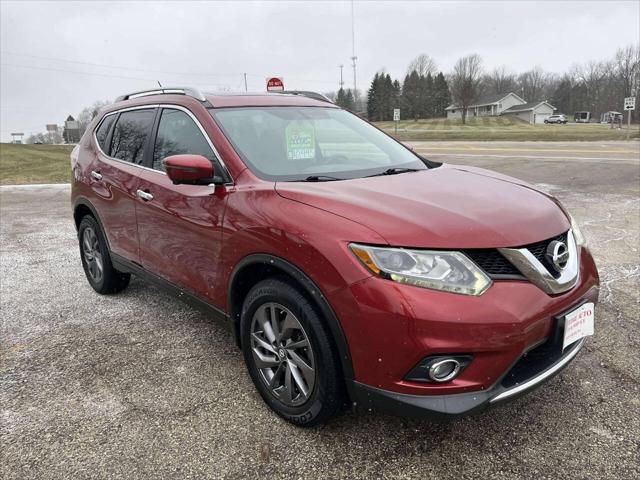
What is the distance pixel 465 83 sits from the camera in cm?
6950

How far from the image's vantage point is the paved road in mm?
2309

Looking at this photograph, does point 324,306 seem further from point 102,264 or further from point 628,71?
point 628,71

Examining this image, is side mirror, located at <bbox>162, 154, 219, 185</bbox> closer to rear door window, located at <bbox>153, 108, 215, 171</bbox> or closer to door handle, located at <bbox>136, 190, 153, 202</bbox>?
rear door window, located at <bbox>153, 108, 215, 171</bbox>

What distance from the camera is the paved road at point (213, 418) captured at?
2309mm

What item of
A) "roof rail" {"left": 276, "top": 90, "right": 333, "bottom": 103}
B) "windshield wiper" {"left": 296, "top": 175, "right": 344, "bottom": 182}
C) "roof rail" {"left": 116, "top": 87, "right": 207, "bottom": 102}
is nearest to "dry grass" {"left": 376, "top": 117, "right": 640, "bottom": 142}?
"roof rail" {"left": 276, "top": 90, "right": 333, "bottom": 103}

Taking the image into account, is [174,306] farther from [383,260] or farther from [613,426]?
[613,426]

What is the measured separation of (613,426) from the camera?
2533mm

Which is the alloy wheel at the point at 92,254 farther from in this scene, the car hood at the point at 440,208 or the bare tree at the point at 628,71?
the bare tree at the point at 628,71

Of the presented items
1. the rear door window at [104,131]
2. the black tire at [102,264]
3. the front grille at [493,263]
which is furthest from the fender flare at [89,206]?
the front grille at [493,263]

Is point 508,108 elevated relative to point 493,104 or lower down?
lower down

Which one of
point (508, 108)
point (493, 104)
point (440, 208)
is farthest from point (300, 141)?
point (508, 108)

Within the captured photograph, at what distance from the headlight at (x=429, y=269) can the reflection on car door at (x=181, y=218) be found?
3.55ft

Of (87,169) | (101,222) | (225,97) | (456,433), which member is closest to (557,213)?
(456,433)

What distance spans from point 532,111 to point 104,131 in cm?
9478
